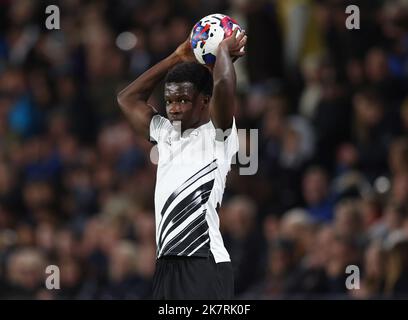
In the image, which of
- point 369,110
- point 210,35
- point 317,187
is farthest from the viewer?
point 369,110

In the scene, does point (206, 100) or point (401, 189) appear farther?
point (401, 189)

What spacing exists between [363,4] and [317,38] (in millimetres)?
724

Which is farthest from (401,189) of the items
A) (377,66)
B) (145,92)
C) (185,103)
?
(185,103)

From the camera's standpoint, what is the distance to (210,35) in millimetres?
6082

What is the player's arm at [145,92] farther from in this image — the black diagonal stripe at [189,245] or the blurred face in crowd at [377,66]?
the blurred face in crowd at [377,66]

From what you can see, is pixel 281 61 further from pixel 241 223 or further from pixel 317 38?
pixel 241 223

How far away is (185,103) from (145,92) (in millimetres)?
555

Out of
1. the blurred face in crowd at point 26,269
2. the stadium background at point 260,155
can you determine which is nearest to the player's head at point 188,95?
the stadium background at point 260,155

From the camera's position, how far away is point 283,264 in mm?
9484

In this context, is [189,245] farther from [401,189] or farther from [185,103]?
[401,189]
